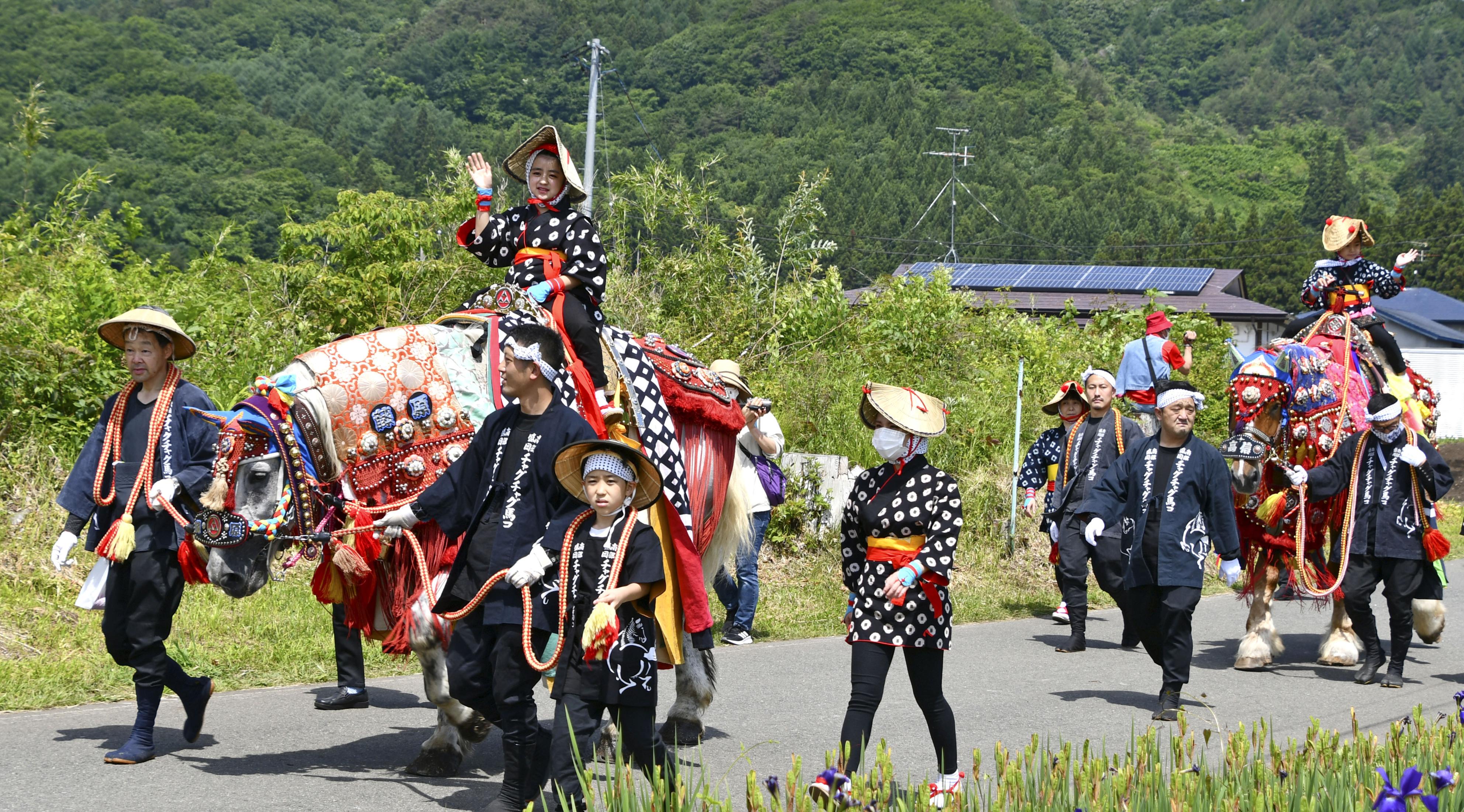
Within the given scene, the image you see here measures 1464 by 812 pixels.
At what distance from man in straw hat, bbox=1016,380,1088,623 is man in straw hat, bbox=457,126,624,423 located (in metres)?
4.87

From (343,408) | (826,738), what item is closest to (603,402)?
(343,408)

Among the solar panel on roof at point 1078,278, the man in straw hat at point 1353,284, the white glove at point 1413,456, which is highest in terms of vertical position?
the solar panel on roof at point 1078,278

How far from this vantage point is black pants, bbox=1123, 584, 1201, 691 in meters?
7.52

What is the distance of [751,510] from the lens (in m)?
9.13

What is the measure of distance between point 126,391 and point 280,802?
6.92 feet

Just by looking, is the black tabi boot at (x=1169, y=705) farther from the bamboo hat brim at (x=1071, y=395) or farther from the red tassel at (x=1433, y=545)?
the bamboo hat brim at (x=1071, y=395)

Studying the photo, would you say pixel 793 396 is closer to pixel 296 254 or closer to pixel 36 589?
pixel 296 254

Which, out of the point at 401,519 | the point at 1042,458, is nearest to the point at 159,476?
the point at 401,519

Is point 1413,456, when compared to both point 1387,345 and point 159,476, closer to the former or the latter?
point 1387,345

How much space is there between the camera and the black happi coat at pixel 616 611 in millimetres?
4961

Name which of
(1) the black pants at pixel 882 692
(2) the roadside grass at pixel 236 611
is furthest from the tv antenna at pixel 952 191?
(1) the black pants at pixel 882 692

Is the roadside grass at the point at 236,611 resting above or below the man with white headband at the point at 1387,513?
below

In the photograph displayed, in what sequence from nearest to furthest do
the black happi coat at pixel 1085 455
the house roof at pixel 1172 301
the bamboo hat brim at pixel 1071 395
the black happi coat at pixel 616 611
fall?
the black happi coat at pixel 616 611, the black happi coat at pixel 1085 455, the bamboo hat brim at pixel 1071 395, the house roof at pixel 1172 301

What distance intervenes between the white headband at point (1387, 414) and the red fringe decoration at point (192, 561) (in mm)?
6951
